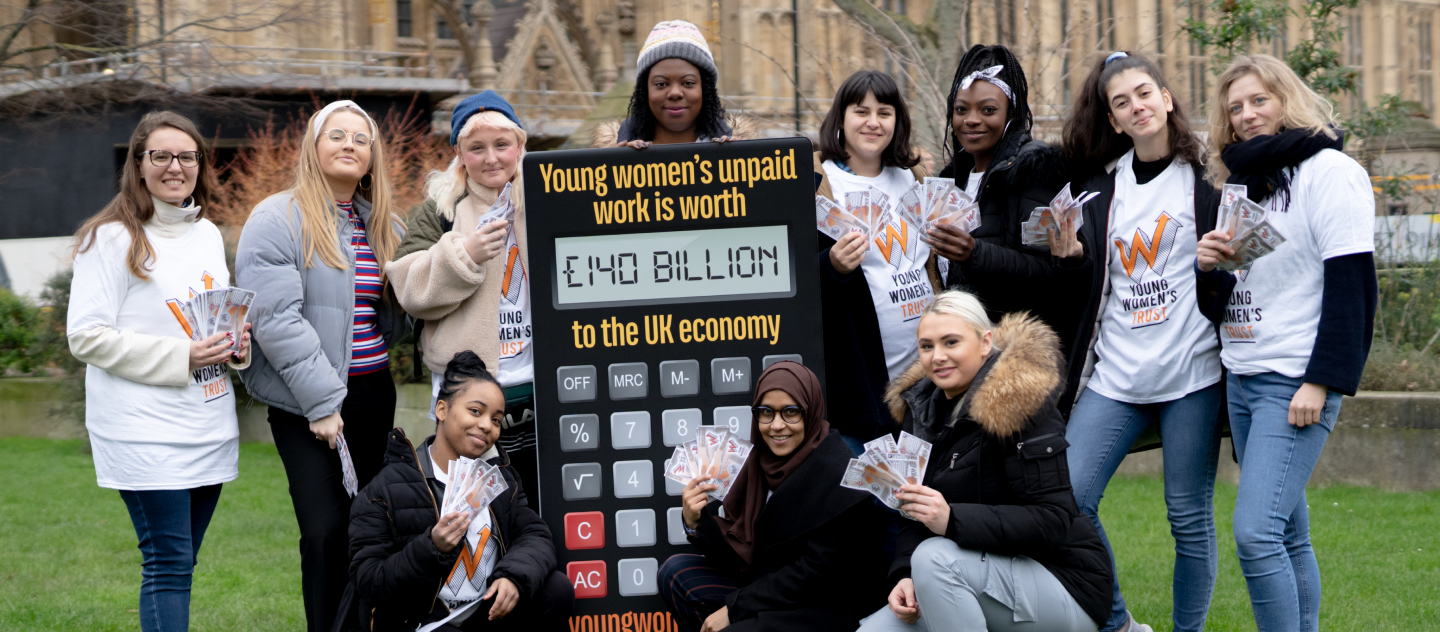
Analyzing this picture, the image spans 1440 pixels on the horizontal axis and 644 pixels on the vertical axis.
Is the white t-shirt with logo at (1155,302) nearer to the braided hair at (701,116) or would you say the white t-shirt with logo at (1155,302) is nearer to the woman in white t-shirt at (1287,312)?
the woman in white t-shirt at (1287,312)

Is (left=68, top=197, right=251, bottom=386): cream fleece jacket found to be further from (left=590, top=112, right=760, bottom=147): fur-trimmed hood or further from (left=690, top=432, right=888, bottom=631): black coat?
(left=690, top=432, right=888, bottom=631): black coat

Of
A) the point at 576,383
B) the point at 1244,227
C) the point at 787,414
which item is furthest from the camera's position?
the point at 1244,227

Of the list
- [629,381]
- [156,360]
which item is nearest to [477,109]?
[629,381]

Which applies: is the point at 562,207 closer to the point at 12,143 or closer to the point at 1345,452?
the point at 1345,452

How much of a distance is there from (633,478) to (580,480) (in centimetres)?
14

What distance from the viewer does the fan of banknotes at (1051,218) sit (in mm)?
3924

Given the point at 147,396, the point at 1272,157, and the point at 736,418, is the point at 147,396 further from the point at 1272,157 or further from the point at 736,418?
the point at 1272,157

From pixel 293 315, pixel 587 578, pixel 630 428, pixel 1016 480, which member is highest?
pixel 293 315

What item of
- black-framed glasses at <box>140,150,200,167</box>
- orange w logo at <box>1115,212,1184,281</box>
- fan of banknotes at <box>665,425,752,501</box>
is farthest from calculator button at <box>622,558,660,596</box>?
black-framed glasses at <box>140,150,200,167</box>

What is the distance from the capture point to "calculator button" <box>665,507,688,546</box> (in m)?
3.58

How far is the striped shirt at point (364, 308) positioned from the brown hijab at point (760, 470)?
137 centimetres

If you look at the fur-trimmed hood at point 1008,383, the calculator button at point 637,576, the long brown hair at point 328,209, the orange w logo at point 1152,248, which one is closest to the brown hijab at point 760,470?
the calculator button at point 637,576

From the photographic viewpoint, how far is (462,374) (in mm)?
3828

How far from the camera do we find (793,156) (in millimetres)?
3488
